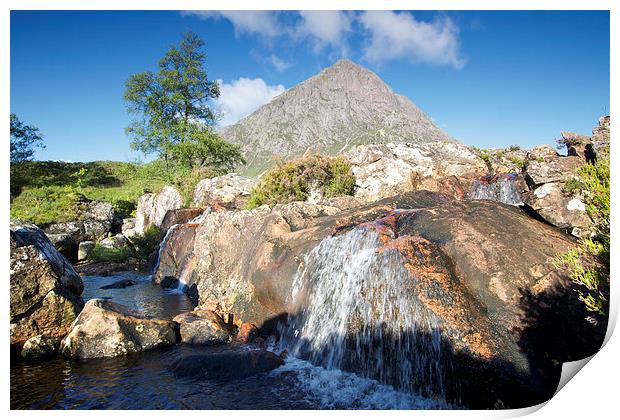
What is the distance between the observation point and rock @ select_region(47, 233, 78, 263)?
23.2 m

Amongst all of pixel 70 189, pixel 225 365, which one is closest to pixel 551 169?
pixel 225 365

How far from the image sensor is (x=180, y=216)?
2122cm

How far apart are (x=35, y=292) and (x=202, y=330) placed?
4260 mm

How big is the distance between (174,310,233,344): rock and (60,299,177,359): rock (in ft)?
1.17

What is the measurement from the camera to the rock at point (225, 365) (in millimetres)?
7438

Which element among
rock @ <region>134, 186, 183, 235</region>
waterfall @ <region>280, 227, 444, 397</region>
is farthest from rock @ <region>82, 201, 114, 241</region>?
waterfall @ <region>280, 227, 444, 397</region>

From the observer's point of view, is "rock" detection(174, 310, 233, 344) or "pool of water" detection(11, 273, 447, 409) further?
"rock" detection(174, 310, 233, 344)

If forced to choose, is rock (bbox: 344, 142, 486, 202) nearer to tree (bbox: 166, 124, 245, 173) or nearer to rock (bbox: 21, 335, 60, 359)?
rock (bbox: 21, 335, 60, 359)

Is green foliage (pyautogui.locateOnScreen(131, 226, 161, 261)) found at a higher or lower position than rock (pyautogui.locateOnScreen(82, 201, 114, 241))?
lower

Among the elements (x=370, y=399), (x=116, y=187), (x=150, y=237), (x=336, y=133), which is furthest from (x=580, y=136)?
(x=336, y=133)

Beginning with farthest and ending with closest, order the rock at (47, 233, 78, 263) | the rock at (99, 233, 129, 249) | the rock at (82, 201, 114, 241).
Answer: the rock at (82, 201, 114, 241) < the rock at (99, 233, 129, 249) < the rock at (47, 233, 78, 263)

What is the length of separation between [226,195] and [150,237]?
6511 mm

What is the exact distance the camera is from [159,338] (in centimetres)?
910

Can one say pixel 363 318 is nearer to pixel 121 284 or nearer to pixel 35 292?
pixel 35 292
